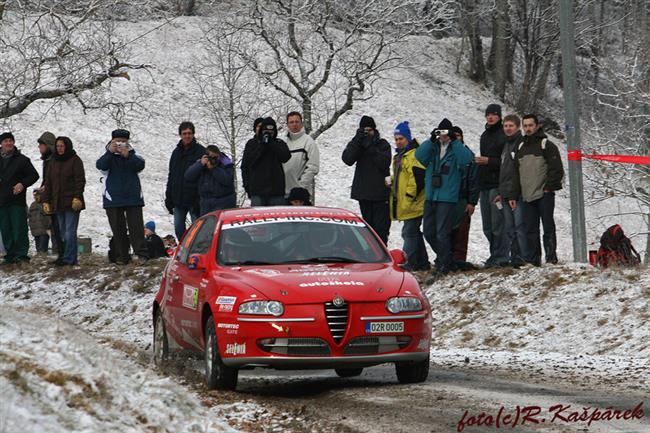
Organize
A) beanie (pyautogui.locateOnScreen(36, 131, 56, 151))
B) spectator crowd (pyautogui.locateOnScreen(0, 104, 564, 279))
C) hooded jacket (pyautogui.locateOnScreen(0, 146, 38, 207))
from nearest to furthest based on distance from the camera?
spectator crowd (pyautogui.locateOnScreen(0, 104, 564, 279)) → hooded jacket (pyautogui.locateOnScreen(0, 146, 38, 207)) → beanie (pyautogui.locateOnScreen(36, 131, 56, 151))

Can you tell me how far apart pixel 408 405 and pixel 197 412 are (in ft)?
6.00

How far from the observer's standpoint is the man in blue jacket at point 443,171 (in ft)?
53.4

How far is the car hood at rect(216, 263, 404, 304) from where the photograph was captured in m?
9.81

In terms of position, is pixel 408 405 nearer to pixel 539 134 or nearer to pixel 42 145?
pixel 539 134

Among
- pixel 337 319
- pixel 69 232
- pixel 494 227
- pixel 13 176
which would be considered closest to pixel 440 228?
pixel 494 227

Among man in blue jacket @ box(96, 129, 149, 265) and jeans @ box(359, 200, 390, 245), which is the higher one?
man in blue jacket @ box(96, 129, 149, 265)

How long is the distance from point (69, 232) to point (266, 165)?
4598 mm

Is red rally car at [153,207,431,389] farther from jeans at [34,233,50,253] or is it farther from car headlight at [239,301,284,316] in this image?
jeans at [34,233,50,253]

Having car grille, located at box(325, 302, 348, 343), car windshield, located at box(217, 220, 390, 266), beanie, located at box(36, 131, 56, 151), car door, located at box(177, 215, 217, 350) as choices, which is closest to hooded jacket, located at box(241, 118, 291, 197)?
beanie, located at box(36, 131, 56, 151)

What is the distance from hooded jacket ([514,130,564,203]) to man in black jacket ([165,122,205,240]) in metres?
5.47

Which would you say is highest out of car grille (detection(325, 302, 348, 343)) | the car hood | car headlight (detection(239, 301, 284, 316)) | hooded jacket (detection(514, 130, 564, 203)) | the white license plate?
hooded jacket (detection(514, 130, 564, 203))

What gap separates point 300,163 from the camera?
17.8 metres

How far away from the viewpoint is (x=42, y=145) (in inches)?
817

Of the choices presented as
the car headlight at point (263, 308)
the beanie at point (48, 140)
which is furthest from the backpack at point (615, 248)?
the beanie at point (48, 140)
